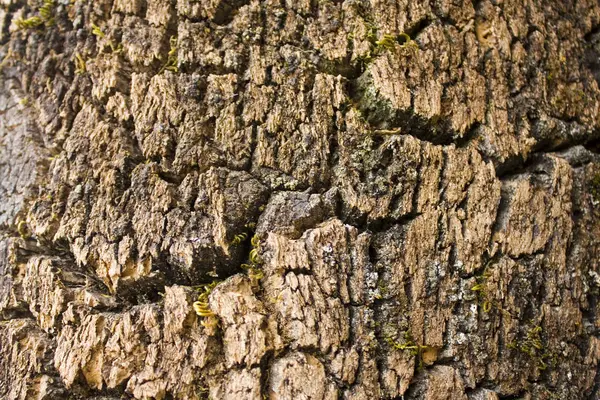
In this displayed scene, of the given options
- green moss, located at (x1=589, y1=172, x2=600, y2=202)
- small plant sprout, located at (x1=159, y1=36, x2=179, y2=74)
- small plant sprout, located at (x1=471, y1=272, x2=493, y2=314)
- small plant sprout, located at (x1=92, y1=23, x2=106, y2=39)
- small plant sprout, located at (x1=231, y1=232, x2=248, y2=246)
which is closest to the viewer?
small plant sprout, located at (x1=231, y1=232, x2=248, y2=246)

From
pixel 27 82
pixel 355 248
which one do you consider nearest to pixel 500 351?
pixel 355 248

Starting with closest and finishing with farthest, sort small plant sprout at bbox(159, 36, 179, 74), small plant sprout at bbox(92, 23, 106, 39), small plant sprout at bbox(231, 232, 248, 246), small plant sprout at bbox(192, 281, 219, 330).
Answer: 1. small plant sprout at bbox(192, 281, 219, 330)
2. small plant sprout at bbox(231, 232, 248, 246)
3. small plant sprout at bbox(159, 36, 179, 74)
4. small plant sprout at bbox(92, 23, 106, 39)

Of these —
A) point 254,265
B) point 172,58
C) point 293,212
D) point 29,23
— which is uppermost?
point 29,23

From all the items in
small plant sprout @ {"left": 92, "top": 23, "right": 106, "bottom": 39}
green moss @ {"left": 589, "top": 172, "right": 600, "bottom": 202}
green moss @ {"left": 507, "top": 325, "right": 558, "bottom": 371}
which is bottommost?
green moss @ {"left": 507, "top": 325, "right": 558, "bottom": 371}

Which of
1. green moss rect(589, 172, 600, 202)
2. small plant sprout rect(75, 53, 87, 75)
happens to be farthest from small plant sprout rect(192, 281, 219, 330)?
green moss rect(589, 172, 600, 202)

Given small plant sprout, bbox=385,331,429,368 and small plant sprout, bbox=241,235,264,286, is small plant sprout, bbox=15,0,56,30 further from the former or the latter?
small plant sprout, bbox=385,331,429,368

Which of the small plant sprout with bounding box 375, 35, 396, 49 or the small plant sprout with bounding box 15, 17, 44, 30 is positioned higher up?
the small plant sprout with bounding box 15, 17, 44, 30

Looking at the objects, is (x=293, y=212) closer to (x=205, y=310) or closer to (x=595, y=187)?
(x=205, y=310)

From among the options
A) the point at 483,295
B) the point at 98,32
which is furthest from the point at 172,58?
the point at 483,295
